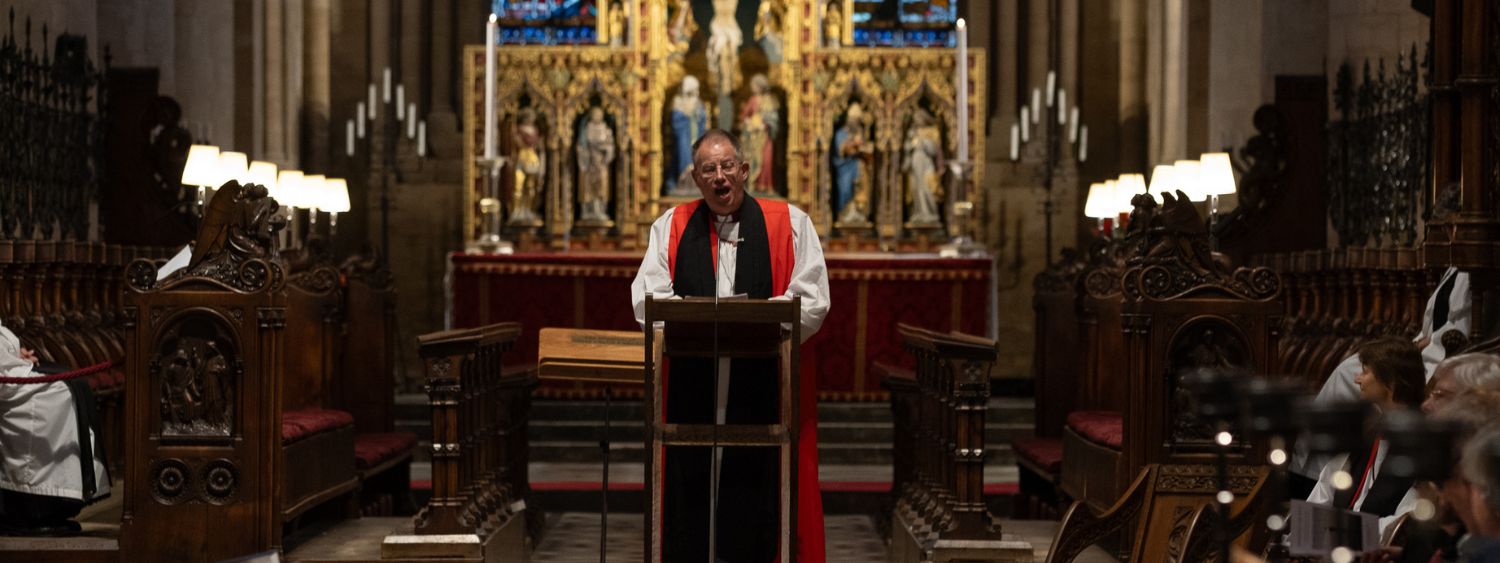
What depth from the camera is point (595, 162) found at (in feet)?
44.6

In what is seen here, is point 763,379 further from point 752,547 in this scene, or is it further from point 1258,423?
point 1258,423

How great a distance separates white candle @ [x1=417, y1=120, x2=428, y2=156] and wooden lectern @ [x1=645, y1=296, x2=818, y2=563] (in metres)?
8.76

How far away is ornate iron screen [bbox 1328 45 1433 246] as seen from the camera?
374 inches

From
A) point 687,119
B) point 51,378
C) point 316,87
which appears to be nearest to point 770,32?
point 687,119

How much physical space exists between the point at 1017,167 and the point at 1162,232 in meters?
7.94

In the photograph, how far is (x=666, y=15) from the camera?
13547 millimetres

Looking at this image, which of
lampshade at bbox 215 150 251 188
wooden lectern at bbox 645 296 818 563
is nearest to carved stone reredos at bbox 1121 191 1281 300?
wooden lectern at bbox 645 296 818 563

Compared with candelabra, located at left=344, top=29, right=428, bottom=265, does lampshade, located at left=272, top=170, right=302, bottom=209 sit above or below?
below

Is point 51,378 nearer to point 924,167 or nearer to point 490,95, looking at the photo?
point 490,95

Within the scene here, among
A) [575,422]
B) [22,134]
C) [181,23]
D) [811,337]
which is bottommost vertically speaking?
[575,422]

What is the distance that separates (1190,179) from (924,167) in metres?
4.03

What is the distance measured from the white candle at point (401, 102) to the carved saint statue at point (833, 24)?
122 inches

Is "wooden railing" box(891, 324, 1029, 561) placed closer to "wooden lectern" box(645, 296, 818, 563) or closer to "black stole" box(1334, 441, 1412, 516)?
"wooden lectern" box(645, 296, 818, 563)

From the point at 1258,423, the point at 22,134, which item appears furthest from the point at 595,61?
the point at 1258,423
